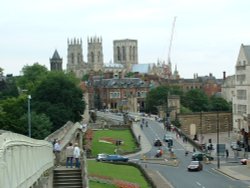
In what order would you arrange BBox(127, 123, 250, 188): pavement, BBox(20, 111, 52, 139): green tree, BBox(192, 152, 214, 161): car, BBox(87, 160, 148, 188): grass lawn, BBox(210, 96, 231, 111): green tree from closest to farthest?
BBox(87, 160, 148, 188): grass lawn, BBox(127, 123, 250, 188): pavement, BBox(20, 111, 52, 139): green tree, BBox(192, 152, 214, 161): car, BBox(210, 96, 231, 111): green tree

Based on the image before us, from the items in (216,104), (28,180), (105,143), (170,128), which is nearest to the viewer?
(28,180)

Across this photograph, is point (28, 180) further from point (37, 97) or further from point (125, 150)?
point (37, 97)

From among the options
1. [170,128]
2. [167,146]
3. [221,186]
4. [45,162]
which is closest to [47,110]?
[167,146]

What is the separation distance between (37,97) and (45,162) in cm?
7349

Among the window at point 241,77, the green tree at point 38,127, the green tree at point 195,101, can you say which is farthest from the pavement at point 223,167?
the green tree at point 195,101

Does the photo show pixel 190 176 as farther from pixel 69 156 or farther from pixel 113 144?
pixel 113 144

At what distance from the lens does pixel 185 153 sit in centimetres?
8169

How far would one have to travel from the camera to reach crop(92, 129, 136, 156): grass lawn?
268ft

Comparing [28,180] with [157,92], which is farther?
[157,92]

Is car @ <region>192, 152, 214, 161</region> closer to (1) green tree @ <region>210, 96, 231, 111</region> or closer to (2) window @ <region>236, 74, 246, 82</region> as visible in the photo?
(2) window @ <region>236, 74, 246, 82</region>

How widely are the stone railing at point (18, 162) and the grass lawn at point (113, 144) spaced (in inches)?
2104

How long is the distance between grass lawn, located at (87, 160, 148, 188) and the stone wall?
73427mm

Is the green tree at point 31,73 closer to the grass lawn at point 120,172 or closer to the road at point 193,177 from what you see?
the road at point 193,177

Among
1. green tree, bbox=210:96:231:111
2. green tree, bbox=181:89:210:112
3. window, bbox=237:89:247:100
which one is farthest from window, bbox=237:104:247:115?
green tree, bbox=181:89:210:112
